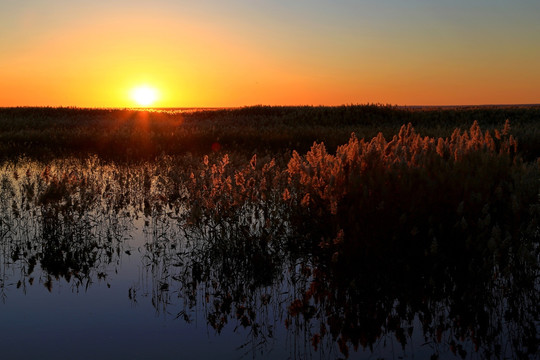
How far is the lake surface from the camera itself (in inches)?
167

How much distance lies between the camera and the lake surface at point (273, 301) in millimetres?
4238

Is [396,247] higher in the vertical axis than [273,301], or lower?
higher

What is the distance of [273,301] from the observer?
513cm

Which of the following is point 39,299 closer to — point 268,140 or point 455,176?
point 455,176

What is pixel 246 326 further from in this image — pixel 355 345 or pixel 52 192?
pixel 52 192

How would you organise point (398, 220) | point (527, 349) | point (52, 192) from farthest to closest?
1. point (52, 192)
2. point (398, 220)
3. point (527, 349)

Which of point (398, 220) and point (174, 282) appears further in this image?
point (174, 282)

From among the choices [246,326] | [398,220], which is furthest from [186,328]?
[398,220]

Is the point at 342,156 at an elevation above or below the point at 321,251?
above

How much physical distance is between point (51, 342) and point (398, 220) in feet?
11.2

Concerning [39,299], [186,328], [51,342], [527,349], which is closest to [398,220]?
[527,349]

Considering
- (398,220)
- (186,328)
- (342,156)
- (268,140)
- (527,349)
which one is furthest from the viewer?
(268,140)

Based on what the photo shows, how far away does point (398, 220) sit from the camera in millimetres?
5117

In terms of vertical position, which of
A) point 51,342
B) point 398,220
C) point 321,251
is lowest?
point 51,342
